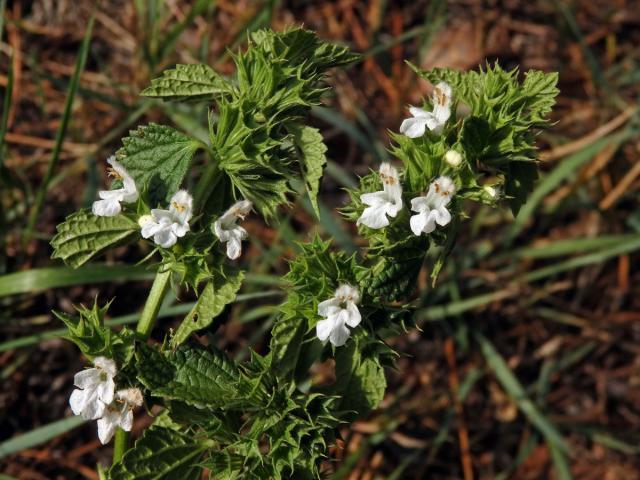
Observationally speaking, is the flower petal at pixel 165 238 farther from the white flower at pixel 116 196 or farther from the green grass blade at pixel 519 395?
the green grass blade at pixel 519 395

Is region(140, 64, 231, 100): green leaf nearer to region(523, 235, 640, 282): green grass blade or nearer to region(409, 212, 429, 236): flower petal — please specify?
region(409, 212, 429, 236): flower petal

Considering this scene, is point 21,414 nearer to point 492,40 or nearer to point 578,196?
point 578,196

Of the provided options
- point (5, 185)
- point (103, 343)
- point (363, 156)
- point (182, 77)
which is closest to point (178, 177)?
point (182, 77)

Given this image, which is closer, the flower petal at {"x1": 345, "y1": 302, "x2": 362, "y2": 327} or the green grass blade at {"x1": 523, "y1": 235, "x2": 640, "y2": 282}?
the flower petal at {"x1": 345, "y1": 302, "x2": 362, "y2": 327}

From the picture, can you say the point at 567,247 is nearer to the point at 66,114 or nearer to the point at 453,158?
the point at 453,158

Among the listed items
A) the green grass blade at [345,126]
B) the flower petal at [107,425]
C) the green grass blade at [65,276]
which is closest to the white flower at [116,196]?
the flower petal at [107,425]

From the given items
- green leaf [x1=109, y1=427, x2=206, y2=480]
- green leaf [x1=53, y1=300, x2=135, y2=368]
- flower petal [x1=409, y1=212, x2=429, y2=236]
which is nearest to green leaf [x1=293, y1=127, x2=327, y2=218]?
flower petal [x1=409, y1=212, x2=429, y2=236]

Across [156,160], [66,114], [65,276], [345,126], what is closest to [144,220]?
[156,160]
